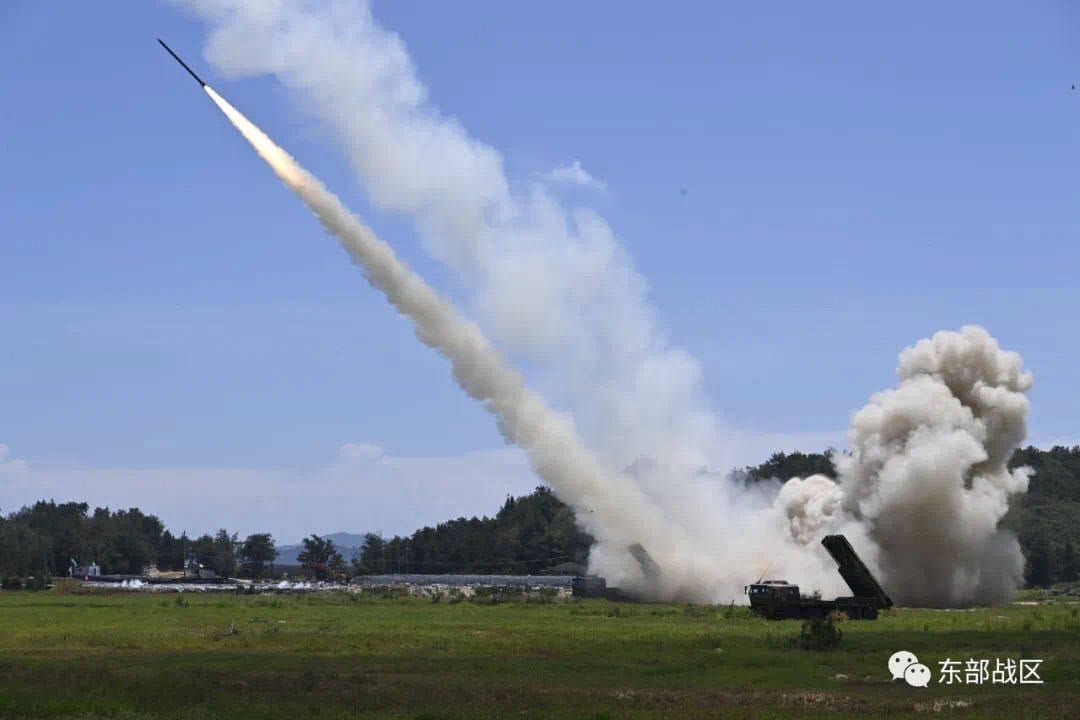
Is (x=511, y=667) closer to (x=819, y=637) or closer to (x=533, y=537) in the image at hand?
(x=819, y=637)

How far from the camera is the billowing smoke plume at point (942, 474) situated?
77125 millimetres

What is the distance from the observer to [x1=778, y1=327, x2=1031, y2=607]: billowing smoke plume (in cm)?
7712

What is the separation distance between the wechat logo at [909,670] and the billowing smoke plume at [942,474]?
3756 centimetres

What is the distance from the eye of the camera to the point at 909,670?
123ft

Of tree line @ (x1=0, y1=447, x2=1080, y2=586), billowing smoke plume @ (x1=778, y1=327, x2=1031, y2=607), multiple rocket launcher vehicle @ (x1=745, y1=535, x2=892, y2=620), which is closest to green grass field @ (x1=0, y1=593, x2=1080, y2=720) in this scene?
multiple rocket launcher vehicle @ (x1=745, y1=535, x2=892, y2=620)

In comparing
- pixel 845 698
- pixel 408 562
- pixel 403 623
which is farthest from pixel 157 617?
pixel 408 562

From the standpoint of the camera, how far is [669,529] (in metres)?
82.4

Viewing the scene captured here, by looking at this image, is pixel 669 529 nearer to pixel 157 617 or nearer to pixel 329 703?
pixel 157 617

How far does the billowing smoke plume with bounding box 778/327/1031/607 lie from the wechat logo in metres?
37.6

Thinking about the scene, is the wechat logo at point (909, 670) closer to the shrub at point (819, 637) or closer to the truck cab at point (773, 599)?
the shrub at point (819, 637)

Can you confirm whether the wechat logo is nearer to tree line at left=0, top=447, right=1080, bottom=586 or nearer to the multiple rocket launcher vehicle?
the multiple rocket launcher vehicle

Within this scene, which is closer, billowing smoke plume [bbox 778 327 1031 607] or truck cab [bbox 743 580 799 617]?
truck cab [bbox 743 580 799 617]

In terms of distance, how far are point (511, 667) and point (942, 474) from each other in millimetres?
42685

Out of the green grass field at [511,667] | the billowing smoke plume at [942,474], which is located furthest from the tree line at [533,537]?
the green grass field at [511,667]
